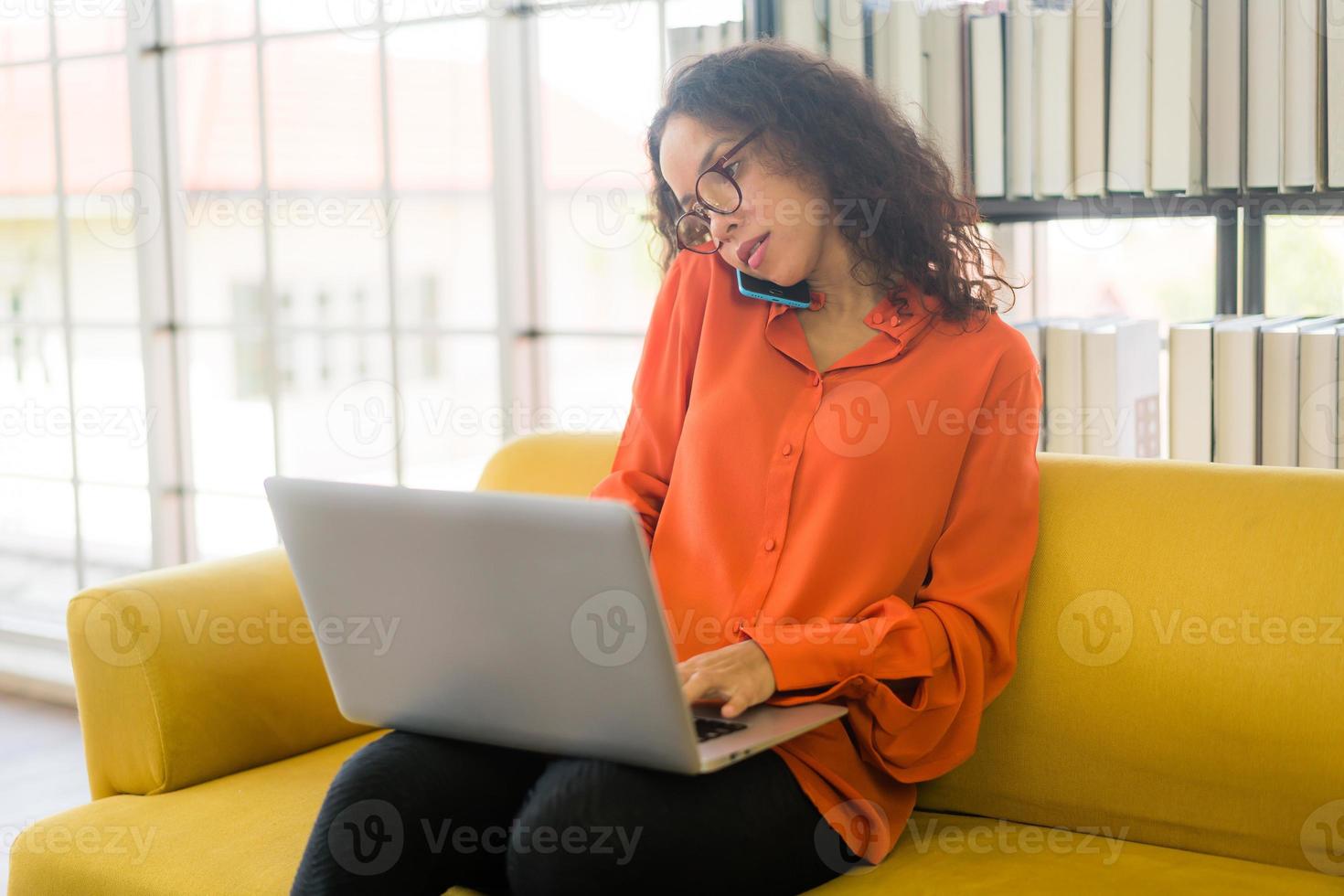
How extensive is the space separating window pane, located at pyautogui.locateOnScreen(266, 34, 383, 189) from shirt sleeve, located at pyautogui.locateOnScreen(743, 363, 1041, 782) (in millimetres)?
2016

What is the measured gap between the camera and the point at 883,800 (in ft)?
4.85

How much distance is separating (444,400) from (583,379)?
0.39 m

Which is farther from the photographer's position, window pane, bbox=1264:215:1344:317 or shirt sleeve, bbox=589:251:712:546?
window pane, bbox=1264:215:1344:317

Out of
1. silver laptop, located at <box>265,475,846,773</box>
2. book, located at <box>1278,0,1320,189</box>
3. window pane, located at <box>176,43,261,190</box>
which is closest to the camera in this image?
silver laptop, located at <box>265,475,846,773</box>

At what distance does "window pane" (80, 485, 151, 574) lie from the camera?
3873 mm

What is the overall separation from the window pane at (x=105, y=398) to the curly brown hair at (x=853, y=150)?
97.8 inches

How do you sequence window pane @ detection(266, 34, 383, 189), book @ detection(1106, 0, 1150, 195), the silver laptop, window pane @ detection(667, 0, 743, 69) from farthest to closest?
window pane @ detection(266, 34, 383, 189)
window pane @ detection(667, 0, 743, 69)
book @ detection(1106, 0, 1150, 195)
the silver laptop

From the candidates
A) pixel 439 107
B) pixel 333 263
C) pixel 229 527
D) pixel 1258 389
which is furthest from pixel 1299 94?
pixel 229 527

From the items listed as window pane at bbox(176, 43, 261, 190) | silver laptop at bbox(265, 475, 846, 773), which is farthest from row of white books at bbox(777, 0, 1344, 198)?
window pane at bbox(176, 43, 261, 190)

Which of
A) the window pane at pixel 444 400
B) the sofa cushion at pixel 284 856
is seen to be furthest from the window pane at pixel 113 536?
the sofa cushion at pixel 284 856

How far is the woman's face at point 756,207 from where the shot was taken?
159 cm

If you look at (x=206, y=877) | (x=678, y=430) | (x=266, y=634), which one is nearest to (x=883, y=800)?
(x=678, y=430)

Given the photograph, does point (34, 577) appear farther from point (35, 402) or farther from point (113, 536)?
point (35, 402)

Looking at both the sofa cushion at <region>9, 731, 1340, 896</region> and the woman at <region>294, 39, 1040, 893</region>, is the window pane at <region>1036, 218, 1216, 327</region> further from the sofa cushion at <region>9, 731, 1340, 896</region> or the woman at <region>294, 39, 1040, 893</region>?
the sofa cushion at <region>9, 731, 1340, 896</region>
